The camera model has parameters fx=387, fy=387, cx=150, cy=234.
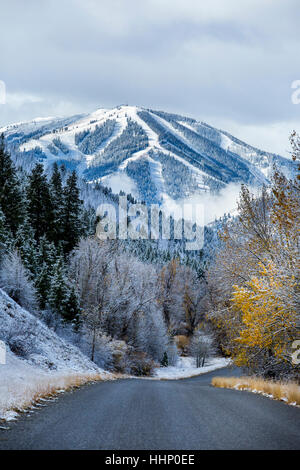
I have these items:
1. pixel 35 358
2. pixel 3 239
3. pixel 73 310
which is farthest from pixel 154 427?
pixel 3 239

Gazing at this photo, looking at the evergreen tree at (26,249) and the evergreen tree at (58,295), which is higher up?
the evergreen tree at (26,249)

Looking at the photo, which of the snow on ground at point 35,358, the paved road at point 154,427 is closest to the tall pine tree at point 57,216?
the snow on ground at point 35,358

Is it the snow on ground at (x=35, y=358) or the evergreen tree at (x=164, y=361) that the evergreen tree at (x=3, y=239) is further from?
the evergreen tree at (x=164, y=361)

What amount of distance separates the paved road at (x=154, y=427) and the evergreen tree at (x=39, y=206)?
4726 cm

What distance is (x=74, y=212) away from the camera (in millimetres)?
56625

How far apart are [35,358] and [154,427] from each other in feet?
60.9

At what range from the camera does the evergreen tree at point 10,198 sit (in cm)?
4688

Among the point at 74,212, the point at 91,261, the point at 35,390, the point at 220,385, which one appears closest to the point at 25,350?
the point at 220,385

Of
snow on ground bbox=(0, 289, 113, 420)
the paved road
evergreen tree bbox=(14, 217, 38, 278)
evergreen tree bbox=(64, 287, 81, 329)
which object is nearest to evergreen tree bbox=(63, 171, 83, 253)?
evergreen tree bbox=(14, 217, 38, 278)

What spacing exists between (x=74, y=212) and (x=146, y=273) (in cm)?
1407

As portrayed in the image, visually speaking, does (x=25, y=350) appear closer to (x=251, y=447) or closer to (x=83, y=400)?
(x=83, y=400)

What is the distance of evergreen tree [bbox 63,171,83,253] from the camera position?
55781 millimetres

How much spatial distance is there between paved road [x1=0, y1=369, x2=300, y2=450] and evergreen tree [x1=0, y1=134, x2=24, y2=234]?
40420 millimetres

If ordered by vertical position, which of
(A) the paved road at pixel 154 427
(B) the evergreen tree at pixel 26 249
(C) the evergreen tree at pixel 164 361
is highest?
(B) the evergreen tree at pixel 26 249
